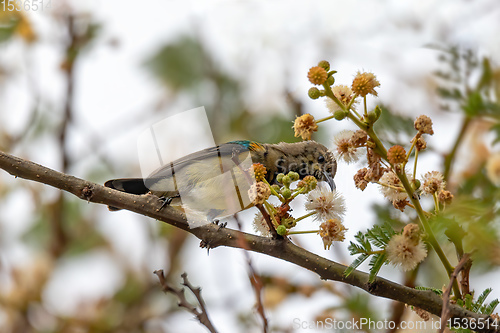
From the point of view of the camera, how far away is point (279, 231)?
87.0 inches

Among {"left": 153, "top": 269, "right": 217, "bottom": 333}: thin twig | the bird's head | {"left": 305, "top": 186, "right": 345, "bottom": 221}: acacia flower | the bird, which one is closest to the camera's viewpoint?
{"left": 153, "top": 269, "right": 217, "bottom": 333}: thin twig

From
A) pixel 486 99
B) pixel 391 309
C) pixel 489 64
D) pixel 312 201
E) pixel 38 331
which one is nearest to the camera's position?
pixel 312 201

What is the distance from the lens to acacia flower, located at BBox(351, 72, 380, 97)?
2037 mm

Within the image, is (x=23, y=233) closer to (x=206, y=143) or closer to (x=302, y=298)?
(x=206, y=143)

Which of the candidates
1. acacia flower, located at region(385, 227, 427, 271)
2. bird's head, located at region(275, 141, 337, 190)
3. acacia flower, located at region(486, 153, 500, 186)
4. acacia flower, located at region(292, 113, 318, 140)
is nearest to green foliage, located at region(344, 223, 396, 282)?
acacia flower, located at region(385, 227, 427, 271)

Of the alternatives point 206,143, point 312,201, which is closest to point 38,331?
point 206,143

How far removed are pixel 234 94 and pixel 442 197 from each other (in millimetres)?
5086

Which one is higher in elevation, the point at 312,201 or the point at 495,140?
the point at 495,140

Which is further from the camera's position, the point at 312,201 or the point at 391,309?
the point at 391,309

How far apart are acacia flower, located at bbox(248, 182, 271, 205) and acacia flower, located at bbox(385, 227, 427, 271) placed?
0.51 m

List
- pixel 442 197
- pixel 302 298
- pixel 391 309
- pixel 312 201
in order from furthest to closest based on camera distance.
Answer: pixel 302 298 < pixel 391 309 < pixel 312 201 < pixel 442 197

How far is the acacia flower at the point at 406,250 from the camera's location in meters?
1.93

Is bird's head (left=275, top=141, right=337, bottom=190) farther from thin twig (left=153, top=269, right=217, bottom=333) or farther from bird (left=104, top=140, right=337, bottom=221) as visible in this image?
thin twig (left=153, top=269, right=217, bottom=333)

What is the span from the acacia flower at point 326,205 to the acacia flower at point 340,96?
16.9 inches
